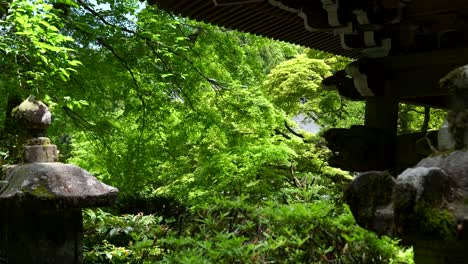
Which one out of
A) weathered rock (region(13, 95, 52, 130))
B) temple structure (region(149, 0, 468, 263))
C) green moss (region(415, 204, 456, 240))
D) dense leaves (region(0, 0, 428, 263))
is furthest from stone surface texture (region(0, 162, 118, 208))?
green moss (region(415, 204, 456, 240))

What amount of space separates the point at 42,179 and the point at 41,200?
0.19 metres

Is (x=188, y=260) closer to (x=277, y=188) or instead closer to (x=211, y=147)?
(x=211, y=147)

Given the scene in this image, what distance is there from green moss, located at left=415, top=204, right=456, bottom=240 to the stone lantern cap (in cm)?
284

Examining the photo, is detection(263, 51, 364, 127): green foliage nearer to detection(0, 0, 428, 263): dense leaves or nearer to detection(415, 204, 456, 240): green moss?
detection(0, 0, 428, 263): dense leaves

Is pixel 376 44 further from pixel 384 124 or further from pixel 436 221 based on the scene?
pixel 436 221

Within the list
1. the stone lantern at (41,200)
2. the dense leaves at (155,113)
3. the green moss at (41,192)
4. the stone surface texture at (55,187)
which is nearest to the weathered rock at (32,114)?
the stone lantern at (41,200)

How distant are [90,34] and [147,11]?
0.90 meters

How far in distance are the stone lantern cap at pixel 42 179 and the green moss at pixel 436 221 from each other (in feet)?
9.32

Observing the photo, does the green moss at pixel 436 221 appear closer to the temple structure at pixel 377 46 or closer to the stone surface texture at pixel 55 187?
the temple structure at pixel 377 46

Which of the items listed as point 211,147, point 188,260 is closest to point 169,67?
point 211,147

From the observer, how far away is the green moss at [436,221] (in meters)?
1.41

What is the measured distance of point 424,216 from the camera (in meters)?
1.43

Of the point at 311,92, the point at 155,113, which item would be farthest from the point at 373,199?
the point at 311,92

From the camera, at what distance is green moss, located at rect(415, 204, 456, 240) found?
141 centimetres
